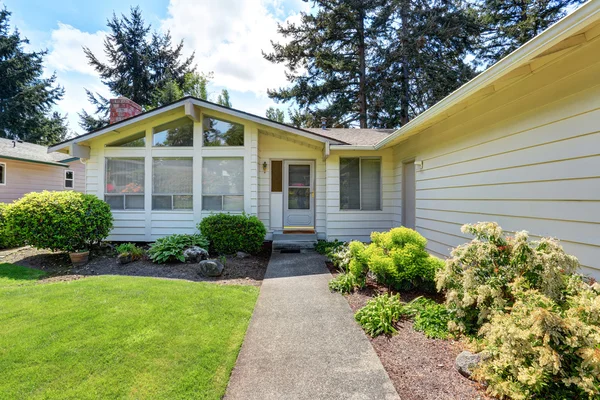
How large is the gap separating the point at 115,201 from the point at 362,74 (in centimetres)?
1329

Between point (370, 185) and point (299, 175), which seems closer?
point (370, 185)

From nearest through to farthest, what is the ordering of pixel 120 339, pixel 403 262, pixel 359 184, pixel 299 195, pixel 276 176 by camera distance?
pixel 120 339, pixel 403 262, pixel 359 184, pixel 276 176, pixel 299 195

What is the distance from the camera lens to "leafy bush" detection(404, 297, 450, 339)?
9.43 feet

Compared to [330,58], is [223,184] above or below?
below

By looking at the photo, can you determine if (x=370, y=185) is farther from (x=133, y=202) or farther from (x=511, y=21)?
(x=511, y=21)

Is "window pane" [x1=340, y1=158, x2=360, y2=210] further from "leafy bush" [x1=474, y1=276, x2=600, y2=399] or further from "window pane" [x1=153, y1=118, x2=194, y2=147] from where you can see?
"leafy bush" [x1=474, y1=276, x2=600, y2=399]

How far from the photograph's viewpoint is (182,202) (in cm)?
735

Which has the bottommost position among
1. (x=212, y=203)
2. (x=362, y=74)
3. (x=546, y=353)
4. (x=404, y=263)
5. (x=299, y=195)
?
A: (x=546, y=353)

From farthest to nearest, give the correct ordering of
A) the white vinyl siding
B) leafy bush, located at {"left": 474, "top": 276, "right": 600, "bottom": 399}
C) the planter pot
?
the planter pot < the white vinyl siding < leafy bush, located at {"left": 474, "top": 276, "right": 600, "bottom": 399}

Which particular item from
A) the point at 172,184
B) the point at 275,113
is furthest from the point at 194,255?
the point at 275,113

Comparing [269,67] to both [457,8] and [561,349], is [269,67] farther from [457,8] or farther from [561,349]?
[561,349]

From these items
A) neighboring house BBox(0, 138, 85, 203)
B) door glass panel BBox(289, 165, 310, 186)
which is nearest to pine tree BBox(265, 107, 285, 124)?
neighboring house BBox(0, 138, 85, 203)

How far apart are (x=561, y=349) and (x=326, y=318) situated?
2127mm

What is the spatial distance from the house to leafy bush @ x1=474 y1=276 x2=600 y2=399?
0.99 metres
